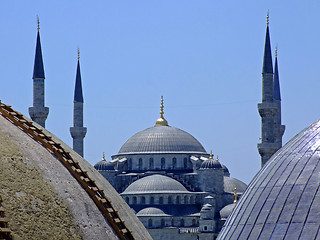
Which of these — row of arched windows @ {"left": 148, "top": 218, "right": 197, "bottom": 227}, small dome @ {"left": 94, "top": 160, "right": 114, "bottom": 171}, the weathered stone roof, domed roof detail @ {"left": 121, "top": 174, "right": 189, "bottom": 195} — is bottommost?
the weathered stone roof

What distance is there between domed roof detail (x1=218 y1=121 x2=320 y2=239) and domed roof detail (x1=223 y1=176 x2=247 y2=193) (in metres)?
56.2

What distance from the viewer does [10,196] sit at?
6.09 m

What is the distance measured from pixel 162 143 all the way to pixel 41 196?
3070 inches

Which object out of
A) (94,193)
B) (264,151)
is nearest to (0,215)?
(94,193)

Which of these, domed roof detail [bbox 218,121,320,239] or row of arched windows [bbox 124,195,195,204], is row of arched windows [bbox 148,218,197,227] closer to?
row of arched windows [bbox 124,195,195,204]

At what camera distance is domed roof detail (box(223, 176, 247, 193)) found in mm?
79500

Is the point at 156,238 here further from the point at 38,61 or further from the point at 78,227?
the point at 78,227

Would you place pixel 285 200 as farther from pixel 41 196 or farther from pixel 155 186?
pixel 155 186

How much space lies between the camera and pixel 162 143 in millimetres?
84312

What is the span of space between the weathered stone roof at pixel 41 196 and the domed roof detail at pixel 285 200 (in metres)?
12.6

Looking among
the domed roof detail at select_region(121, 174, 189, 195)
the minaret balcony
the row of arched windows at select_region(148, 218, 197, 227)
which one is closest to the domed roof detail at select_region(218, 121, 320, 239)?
the minaret balcony

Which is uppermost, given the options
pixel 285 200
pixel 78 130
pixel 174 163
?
pixel 174 163

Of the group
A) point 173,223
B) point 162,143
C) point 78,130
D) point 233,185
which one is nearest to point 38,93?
point 78,130

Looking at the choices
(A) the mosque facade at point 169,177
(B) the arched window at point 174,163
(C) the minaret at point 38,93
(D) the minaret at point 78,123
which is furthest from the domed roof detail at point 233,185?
(C) the minaret at point 38,93
